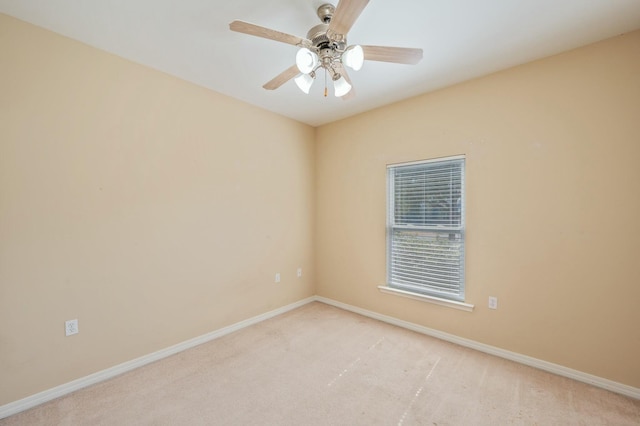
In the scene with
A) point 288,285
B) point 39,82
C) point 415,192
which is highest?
point 39,82

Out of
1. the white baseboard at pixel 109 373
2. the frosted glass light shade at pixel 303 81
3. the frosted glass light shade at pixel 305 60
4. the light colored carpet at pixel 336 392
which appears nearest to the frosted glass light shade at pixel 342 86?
the frosted glass light shade at pixel 303 81

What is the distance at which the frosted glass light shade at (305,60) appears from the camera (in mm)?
1602

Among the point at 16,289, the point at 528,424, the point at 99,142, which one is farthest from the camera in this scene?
the point at 99,142

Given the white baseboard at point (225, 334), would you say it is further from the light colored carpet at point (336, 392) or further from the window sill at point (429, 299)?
the window sill at point (429, 299)

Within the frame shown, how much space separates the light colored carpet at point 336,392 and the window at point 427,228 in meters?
0.66

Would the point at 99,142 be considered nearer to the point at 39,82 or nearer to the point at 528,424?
the point at 39,82

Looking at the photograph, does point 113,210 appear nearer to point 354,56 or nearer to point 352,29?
point 354,56

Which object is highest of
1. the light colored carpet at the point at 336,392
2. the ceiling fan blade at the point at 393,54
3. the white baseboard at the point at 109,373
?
the ceiling fan blade at the point at 393,54

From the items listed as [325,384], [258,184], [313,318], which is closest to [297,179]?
[258,184]

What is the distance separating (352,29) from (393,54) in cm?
48

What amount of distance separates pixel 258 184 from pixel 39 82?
6.52 feet

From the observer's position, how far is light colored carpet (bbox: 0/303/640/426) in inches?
70.5

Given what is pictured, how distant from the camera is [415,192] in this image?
315 cm

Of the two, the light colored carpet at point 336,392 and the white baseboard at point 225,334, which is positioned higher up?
the white baseboard at point 225,334
